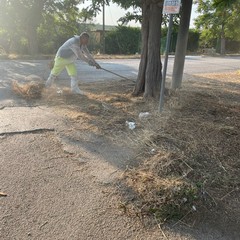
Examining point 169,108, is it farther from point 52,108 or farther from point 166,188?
point 166,188

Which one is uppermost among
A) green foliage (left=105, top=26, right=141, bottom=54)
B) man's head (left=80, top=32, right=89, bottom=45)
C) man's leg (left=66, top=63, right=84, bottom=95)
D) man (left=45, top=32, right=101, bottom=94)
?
man's head (left=80, top=32, right=89, bottom=45)

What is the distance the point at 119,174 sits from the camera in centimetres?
358

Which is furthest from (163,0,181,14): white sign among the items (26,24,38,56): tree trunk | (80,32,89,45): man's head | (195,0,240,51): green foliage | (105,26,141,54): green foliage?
(195,0,240,51): green foliage

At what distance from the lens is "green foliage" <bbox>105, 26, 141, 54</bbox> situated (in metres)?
28.1

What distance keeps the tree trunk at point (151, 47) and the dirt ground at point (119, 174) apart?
1183 mm

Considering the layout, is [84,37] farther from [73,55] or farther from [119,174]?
[119,174]

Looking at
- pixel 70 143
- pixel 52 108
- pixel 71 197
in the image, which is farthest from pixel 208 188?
pixel 52 108

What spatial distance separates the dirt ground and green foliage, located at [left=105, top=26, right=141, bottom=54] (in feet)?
75.7

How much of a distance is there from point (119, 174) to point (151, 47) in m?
4.21

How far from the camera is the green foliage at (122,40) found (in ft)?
92.2

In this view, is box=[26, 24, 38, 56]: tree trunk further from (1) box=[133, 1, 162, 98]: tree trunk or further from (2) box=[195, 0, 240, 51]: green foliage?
(2) box=[195, 0, 240, 51]: green foliage

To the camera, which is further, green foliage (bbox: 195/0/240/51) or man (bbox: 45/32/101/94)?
green foliage (bbox: 195/0/240/51)

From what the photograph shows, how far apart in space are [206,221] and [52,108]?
13.6 ft

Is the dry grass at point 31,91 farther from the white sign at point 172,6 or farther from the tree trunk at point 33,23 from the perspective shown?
the tree trunk at point 33,23
